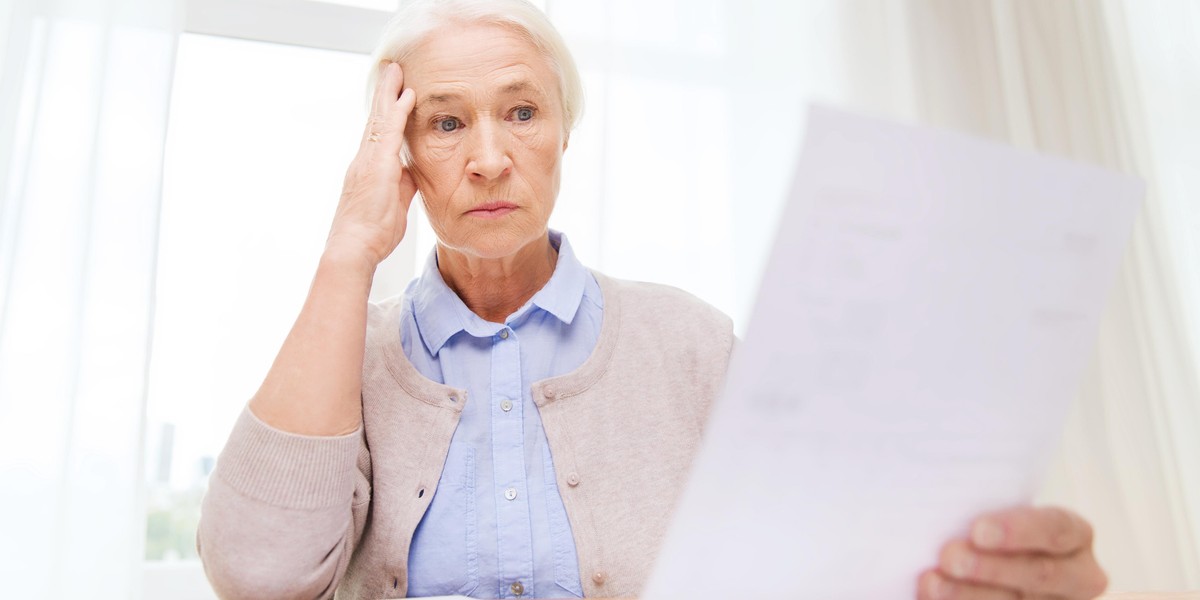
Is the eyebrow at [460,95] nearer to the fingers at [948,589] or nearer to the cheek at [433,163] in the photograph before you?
the cheek at [433,163]

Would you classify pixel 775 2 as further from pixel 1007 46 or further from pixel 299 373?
pixel 299 373

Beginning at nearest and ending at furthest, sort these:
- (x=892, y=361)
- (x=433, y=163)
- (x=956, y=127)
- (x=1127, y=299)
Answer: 1. (x=892, y=361)
2. (x=433, y=163)
3. (x=1127, y=299)
4. (x=956, y=127)

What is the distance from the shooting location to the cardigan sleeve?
84 centimetres

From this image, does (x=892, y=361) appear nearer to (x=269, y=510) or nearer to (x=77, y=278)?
(x=269, y=510)

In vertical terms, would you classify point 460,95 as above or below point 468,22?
below

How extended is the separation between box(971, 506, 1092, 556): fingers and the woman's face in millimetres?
711

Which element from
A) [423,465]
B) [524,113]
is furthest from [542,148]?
[423,465]

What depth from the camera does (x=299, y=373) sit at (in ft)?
2.89

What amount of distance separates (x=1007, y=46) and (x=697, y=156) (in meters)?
0.90

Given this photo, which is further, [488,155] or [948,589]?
[488,155]

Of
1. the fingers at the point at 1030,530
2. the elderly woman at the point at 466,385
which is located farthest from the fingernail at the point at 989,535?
the elderly woman at the point at 466,385

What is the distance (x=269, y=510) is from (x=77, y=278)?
1130 mm

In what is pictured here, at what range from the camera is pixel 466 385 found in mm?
1097

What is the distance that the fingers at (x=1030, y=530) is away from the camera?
542 millimetres
